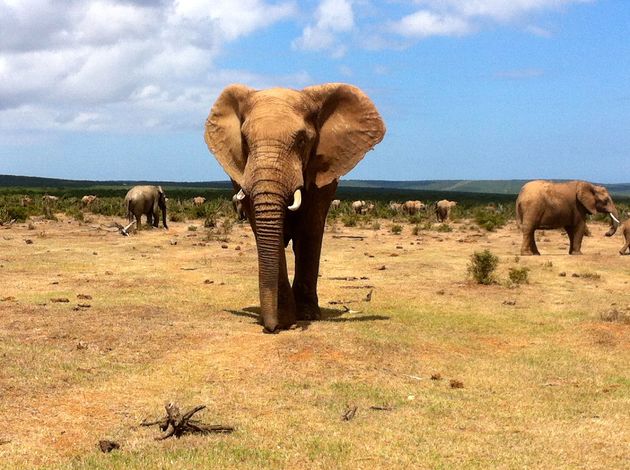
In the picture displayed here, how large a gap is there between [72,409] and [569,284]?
37.8 ft

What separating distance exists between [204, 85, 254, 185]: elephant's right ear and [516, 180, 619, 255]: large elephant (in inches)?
521

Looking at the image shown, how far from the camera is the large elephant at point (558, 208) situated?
2158 cm

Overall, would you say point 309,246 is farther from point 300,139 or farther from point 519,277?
point 519,277

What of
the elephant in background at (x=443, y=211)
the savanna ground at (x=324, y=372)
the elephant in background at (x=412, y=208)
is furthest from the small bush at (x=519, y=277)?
the elephant in background at (x=412, y=208)

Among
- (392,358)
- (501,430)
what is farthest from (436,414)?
(392,358)

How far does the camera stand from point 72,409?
21.3 ft

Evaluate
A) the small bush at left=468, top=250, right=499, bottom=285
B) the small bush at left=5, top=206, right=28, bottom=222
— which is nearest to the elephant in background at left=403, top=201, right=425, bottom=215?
the small bush at left=5, top=206, right=28, bottom=222

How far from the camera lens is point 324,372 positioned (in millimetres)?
7797

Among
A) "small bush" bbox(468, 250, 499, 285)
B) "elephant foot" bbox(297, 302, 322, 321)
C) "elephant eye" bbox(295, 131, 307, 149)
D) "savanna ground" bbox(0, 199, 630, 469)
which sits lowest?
"savanna ground" bbox(0, 199, 630, 469)

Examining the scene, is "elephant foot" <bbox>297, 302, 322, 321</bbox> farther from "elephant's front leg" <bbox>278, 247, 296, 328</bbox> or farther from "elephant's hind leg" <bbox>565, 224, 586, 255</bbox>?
"elephant's hind leg" <bbox>565, 224, 586, 255</bbox>

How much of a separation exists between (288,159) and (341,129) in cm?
156

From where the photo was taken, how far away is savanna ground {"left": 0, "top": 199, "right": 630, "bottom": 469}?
18.5 ft

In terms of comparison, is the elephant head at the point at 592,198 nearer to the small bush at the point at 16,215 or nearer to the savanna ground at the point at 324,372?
the savanna ground at the point at 324,372

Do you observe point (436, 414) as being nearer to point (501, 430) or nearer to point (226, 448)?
point (501, 430)
